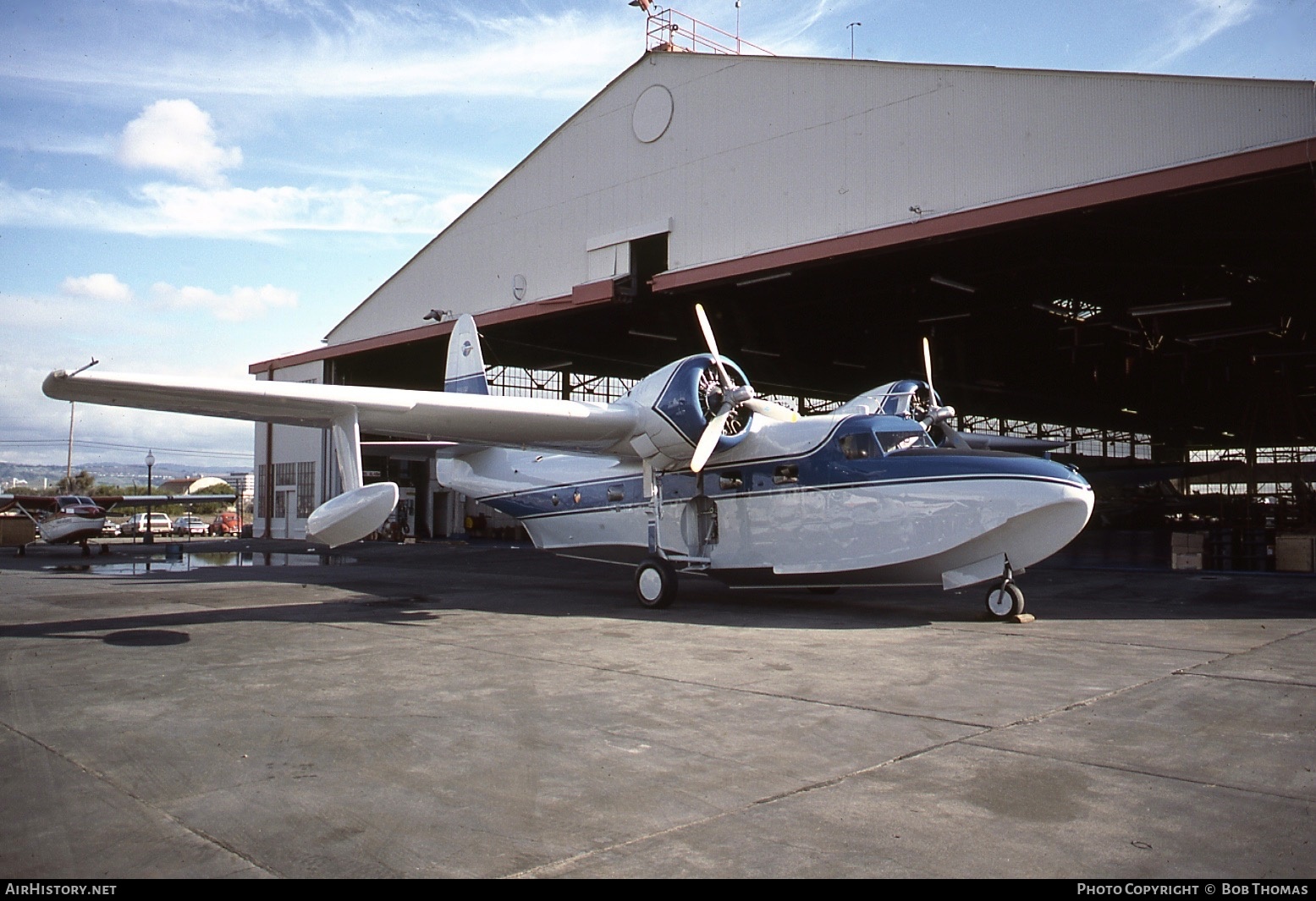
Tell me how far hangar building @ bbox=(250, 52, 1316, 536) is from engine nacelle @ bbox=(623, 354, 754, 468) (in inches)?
263

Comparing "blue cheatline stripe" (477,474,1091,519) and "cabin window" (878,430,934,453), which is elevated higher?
"cabin window" (878,430,934,453)

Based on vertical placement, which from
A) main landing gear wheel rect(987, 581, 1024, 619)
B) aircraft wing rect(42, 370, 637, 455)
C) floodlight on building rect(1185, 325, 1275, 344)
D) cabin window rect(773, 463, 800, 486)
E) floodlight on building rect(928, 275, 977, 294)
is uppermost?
floodlight on building rect(928, 275, 977, 294)

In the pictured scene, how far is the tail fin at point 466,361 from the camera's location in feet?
63.2

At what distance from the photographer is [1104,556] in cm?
2717

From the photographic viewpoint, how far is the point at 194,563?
Answer: 2534 centimetres

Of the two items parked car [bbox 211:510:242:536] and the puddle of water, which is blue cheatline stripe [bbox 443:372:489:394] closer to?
the puddle of water

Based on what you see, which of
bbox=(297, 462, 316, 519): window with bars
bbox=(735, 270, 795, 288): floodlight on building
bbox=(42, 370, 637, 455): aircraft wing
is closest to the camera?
bbox=(42, 370, 637, 455): aircraft wing

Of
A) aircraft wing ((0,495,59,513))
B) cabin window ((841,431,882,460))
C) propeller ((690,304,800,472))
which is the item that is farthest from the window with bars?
cabin window ((841,431,882,460))

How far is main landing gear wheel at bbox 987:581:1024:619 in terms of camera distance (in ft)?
40.0

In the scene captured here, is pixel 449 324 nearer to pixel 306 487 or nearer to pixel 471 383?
pixel 471 383

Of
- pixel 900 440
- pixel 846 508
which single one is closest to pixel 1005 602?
pixel 846 508

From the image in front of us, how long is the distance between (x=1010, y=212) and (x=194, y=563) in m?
23.1

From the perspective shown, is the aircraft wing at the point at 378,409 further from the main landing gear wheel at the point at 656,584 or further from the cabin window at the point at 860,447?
the cabin window at the point at 860,447
